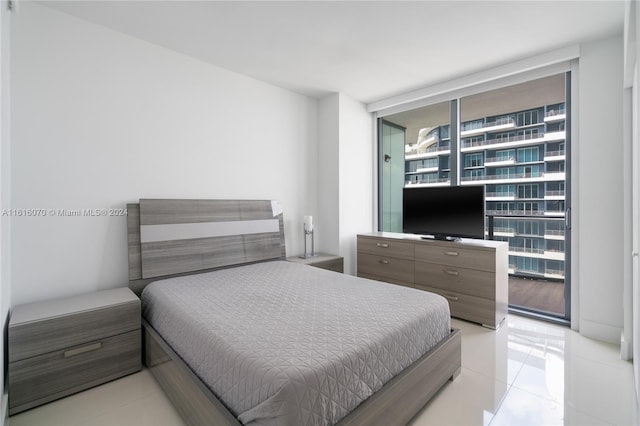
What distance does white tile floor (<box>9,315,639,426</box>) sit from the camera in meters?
1.68

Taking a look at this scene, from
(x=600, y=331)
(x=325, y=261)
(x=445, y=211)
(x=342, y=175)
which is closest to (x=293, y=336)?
(x=325, y=261)

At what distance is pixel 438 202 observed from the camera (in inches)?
134

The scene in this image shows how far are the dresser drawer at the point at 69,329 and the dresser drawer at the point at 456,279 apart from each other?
2727mm

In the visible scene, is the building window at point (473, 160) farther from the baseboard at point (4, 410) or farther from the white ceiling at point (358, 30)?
the baseboard at point (4, 410)

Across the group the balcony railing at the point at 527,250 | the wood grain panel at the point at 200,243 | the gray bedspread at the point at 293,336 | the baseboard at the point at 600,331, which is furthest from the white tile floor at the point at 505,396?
the balcony railing at the point at 527,250

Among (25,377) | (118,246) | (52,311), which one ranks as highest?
(118,246)

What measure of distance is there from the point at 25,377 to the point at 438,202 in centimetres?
364

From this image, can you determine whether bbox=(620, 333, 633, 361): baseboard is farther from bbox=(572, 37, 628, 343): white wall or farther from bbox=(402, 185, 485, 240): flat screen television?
bbox=(402, 185, 485, 240): flat screen television

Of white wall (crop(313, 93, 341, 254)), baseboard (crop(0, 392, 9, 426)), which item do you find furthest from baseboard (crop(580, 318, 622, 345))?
baseboard (crop(0, 392, 9, 426))

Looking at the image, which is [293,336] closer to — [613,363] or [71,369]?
[71,369]

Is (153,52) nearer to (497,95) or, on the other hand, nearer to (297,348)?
(297,348)

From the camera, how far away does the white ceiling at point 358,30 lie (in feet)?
7.15

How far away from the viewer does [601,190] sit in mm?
2605

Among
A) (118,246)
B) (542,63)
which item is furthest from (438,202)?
(118,246)
